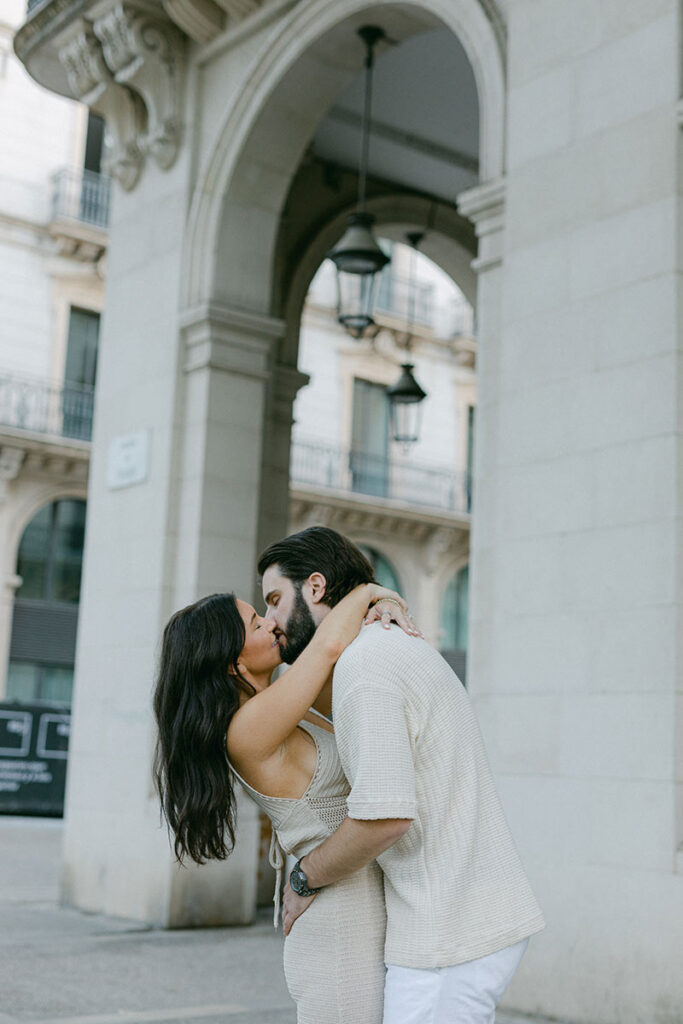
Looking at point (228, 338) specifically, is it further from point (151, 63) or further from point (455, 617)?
point (455, 617)

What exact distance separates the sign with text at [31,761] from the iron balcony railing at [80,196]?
389 inches

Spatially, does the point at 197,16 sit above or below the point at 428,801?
above

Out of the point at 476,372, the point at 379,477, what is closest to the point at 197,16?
the point at 476,372

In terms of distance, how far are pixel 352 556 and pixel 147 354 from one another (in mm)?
6838

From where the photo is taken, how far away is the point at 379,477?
2895cm

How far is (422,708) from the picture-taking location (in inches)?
96.4

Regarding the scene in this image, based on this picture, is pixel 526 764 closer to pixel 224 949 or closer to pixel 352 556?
pixel 224 949

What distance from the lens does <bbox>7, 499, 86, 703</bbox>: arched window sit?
79.8 ft

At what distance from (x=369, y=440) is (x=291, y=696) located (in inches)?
1052

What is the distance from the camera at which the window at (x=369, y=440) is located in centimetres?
2870

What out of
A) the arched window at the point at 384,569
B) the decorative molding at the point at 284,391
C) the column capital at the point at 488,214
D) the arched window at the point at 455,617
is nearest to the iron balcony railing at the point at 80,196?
the arched window at the point at 384,569

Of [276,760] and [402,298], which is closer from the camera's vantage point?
[276,760]

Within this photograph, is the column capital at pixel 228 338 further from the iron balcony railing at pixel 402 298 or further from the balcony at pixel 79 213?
the iron balcony railing at pixel 402 298

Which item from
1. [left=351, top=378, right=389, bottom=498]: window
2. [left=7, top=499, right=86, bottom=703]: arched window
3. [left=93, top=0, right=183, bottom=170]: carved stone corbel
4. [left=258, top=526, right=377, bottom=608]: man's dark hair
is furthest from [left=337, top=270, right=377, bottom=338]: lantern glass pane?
[left=351, top=378, right=389, bottom=498]: window
